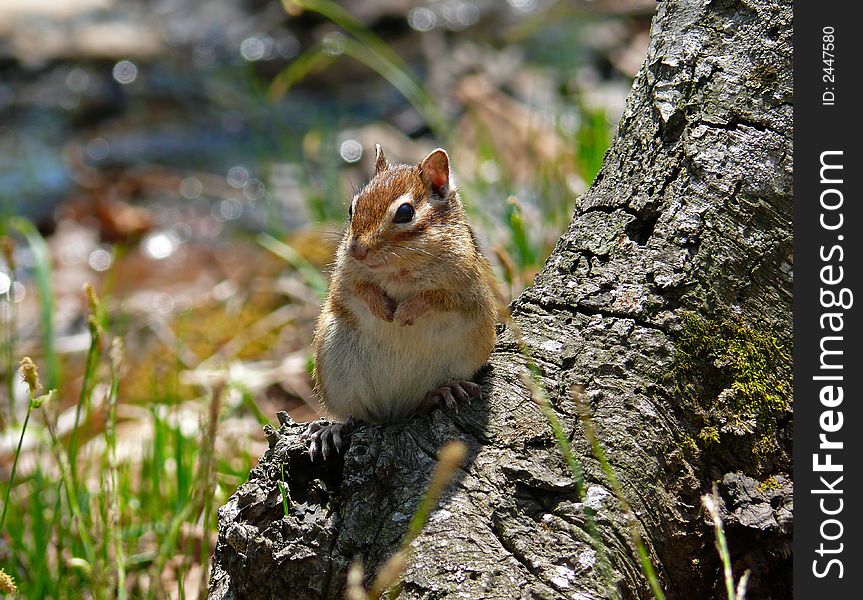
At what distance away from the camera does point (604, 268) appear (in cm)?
273

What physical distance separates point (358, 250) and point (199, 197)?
612cm

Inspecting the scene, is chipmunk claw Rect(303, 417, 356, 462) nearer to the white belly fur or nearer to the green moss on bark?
the white belly fur

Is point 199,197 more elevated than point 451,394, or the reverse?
point 199,197

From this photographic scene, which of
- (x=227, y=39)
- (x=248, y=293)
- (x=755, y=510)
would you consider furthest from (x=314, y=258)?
(x=227, y=39)

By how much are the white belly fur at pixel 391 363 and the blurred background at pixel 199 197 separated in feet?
1.22

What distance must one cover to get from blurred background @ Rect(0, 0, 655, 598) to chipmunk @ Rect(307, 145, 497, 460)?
0.38m

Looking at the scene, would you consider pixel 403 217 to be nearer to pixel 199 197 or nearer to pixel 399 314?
pixel 399 314

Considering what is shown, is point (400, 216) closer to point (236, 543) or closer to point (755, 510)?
point (236, 543)

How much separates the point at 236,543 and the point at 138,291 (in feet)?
15.5

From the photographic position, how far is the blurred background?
336 cm

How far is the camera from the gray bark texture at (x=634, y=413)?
2264 mm

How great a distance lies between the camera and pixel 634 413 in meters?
2.49

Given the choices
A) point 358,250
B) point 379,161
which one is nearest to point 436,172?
point 379,161

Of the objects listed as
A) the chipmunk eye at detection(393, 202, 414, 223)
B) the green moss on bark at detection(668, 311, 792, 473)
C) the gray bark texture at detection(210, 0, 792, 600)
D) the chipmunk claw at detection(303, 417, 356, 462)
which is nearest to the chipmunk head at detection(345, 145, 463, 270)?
the chipmunk eye at detection(393, 202, 414, 223)
